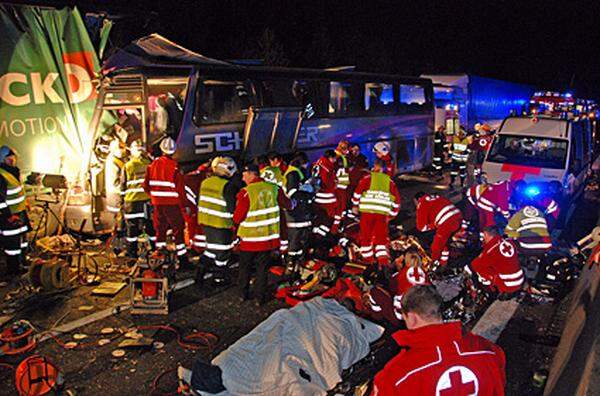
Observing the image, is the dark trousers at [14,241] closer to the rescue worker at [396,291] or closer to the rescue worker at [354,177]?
the rescue worker at [396,291]

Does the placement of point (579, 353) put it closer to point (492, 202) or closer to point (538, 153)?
point (492, 202)

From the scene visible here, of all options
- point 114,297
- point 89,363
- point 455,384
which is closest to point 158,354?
point 89,363

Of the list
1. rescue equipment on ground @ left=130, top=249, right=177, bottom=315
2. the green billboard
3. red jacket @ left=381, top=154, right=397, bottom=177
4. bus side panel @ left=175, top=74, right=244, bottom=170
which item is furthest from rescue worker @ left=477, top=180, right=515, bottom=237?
the green billboard

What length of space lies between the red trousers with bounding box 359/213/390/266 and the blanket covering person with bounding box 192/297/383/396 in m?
2.91

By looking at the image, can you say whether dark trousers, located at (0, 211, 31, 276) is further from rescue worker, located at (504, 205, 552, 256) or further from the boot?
rescue worker, located at (504, 205, 552, 256)

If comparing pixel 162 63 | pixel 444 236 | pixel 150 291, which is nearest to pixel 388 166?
pixel 444 236

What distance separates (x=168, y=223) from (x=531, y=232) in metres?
5.09

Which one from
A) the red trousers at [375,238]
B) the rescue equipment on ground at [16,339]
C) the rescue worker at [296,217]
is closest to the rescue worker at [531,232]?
the red trousers at [375,238]

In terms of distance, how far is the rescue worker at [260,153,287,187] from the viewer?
751cm

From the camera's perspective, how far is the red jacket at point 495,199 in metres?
8.27

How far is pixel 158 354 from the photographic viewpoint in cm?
553

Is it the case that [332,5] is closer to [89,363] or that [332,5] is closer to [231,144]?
[231,144]

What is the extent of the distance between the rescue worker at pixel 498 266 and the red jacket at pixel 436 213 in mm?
740

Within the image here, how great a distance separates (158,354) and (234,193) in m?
2.19
